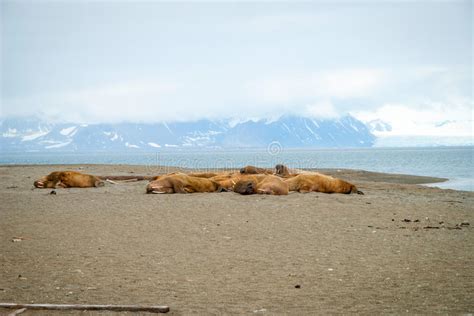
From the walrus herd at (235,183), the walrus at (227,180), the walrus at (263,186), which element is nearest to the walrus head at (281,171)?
the walrus herd at (235,183)

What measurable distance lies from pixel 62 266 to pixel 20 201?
8987 mm

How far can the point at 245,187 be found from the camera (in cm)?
1795

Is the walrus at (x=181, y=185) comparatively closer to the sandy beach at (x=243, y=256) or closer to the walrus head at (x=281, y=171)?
the sandy beach at (x=243, y=256)

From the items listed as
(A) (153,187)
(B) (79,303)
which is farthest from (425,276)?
(A) (153,187)

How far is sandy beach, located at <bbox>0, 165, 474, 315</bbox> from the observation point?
675 cm

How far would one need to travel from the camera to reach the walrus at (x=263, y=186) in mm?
17875

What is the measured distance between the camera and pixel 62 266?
8.38 metres

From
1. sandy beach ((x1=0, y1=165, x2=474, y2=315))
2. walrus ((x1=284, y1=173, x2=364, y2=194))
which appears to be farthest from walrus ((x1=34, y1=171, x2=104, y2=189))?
walrus ((x1=284, y1=173, x2=364, y2=194))

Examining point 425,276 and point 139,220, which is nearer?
point 425,276

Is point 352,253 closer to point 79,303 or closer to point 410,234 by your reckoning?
point 410,234

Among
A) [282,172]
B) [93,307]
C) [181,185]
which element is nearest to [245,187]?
[181,185]

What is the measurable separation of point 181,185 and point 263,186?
9.34 feet

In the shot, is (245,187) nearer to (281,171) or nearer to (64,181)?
(281,171)

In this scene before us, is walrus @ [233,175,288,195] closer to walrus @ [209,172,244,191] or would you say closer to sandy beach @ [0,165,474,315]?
walrus @ [209,172,244,191]
